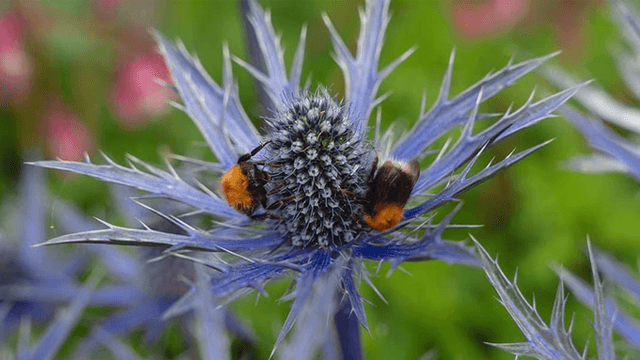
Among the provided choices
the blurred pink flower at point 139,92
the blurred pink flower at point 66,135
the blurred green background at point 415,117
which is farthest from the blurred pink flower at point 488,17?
the blurred pink flower at point 66,135

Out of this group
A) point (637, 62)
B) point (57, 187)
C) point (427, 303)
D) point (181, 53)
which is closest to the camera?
point (181, 53)

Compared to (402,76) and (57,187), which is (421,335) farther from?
(57,187)

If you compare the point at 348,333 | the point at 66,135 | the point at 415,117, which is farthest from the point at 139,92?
the point at 348,333

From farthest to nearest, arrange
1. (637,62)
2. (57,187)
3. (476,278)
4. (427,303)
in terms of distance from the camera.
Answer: (57,187)
(476,278)
(427,303)
(637,62)

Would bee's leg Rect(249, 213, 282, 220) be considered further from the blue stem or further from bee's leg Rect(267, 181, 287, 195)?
the blue stem

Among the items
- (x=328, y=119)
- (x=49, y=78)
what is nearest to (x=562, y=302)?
(x=328, y=119)

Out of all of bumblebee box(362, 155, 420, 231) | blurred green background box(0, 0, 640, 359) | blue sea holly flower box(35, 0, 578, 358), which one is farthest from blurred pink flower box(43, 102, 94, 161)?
bumblebee box(362, 155, 420, 231)

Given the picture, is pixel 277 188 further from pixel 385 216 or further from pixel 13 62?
pixel 13 62
